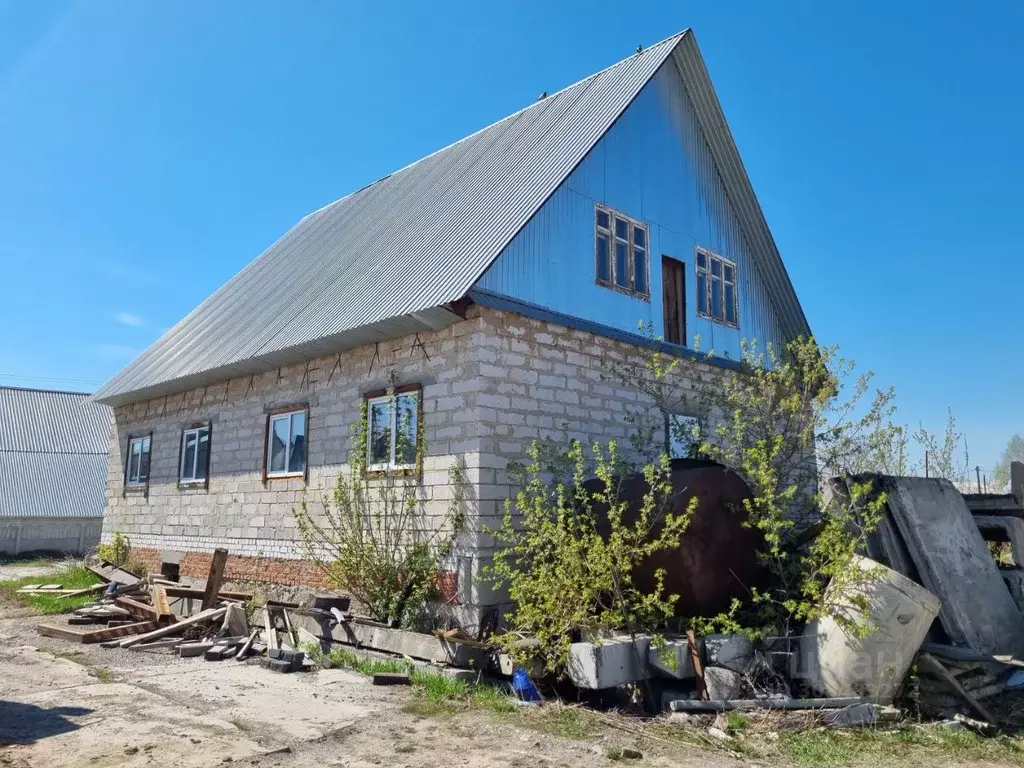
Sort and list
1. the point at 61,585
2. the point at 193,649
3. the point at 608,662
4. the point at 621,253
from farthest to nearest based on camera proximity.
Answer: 1. the point at 61,585
2. the point at 621,253
3. the point at 193,649
4. the point at 608,662

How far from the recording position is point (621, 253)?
12367 mm

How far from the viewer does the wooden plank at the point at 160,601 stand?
12.0 metres

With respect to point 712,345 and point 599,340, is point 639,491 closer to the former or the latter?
point 599,340

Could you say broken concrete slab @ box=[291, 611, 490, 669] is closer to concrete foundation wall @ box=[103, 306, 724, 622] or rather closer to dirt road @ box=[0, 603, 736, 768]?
dirt road @ box=[0, 603, 736, 768]

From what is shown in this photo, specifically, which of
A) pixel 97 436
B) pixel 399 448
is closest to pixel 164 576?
pixel 399 448

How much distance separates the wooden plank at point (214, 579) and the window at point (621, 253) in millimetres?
6854

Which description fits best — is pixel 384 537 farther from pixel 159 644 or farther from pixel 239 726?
pixel 239 726

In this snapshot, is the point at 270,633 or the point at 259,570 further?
the point at 259,570

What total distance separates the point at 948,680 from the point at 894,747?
169 cm

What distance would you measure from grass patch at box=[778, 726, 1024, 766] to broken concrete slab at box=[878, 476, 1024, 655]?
2.26 meters

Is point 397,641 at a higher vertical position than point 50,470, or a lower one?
lower

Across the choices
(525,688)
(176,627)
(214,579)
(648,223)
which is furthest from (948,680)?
(176,627)

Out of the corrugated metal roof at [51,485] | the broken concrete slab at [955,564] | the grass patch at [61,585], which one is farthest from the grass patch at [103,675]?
the corrugated metal roof at [51,485]

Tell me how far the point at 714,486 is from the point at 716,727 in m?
2.62
